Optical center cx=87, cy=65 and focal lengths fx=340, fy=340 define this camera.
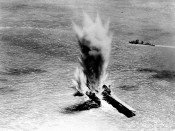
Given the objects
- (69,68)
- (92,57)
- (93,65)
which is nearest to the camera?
(92,57)

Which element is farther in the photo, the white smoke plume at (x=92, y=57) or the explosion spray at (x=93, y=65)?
the white smoke plume at (x=92, y=57)

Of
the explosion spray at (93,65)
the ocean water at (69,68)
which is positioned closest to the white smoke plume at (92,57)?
the explosion spray at (93,65)

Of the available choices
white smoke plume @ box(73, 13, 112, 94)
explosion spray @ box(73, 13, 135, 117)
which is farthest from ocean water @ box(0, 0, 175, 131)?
white smoke plume @ box(73, 13, 112, 94)

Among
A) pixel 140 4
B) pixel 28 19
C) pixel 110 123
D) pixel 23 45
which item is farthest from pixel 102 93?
pixel 140 4

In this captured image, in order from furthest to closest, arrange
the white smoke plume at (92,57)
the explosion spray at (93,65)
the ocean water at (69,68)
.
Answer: the white smoke plume at (92,57)
the explosion spray at (93,65)
the ocean water at (69,68)

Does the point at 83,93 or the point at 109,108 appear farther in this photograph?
the point at 83,93

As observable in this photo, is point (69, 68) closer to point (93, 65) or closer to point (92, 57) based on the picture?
point (93, 65)

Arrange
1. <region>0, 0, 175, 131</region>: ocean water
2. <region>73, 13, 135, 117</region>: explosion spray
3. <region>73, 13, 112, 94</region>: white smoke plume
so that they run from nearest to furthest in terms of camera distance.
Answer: <region>0, 0, 175, 131</region>: ocean water
<region>73, 13, 135, 117</region>: explosion spray
<region>73, 13, 112, 94</region>: white smoke plume

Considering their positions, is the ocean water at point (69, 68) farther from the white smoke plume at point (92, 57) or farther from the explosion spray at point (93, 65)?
the white smoke plume at point (92, 57)

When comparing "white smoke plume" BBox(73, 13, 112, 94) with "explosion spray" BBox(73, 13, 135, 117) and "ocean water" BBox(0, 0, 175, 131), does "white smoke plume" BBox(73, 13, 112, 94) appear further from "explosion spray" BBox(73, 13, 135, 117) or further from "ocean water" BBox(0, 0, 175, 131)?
"ocean water" BBox(0, 0, 175, 131)

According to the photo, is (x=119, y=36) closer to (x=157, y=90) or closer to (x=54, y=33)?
(x=54, y=33)

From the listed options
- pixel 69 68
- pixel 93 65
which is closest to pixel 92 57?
pixel 93 65
